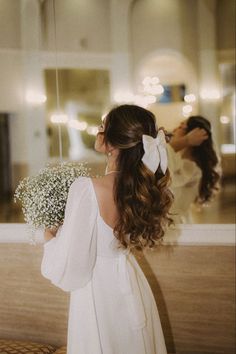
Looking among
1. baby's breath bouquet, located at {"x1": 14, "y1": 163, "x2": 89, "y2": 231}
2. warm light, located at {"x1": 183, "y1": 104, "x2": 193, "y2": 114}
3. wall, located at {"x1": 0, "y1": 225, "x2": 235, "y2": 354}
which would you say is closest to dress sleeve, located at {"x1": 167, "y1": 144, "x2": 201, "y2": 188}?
wall, located at {"x1": 0, "y1": 225, "x2": 235, "y2": 354}

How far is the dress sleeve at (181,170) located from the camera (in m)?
2.88

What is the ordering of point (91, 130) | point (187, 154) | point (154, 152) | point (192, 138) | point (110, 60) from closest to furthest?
point (154, 152) → point (192, 138) → point (187, 154) → point (110, 60) → point (91, 130)

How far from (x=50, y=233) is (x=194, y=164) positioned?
65.3 inches

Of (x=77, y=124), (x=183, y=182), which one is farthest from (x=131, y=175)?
(x=77, y=124)

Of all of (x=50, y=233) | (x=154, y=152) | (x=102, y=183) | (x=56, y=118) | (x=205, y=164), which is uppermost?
(x=56, y=118)

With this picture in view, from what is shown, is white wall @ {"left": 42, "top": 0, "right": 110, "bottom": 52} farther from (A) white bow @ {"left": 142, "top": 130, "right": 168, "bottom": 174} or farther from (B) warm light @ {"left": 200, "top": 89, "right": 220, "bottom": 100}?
(A) white bow @ {"left": 142, "top": 130, "right": 168, "bottom": 174}

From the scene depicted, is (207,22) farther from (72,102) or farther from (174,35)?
(72,102)

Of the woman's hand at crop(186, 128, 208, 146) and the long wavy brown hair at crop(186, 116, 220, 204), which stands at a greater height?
the woman's hand at crop(186, 128, 208, 146)

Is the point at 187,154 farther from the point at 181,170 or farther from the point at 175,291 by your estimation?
the point at 175,291

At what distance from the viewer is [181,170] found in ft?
9.76

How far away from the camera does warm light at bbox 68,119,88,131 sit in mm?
9016

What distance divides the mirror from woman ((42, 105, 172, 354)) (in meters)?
6.08

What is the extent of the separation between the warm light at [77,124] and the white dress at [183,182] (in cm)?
600

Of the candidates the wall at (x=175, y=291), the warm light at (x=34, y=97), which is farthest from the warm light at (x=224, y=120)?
the wall at (x=175, y=291)
